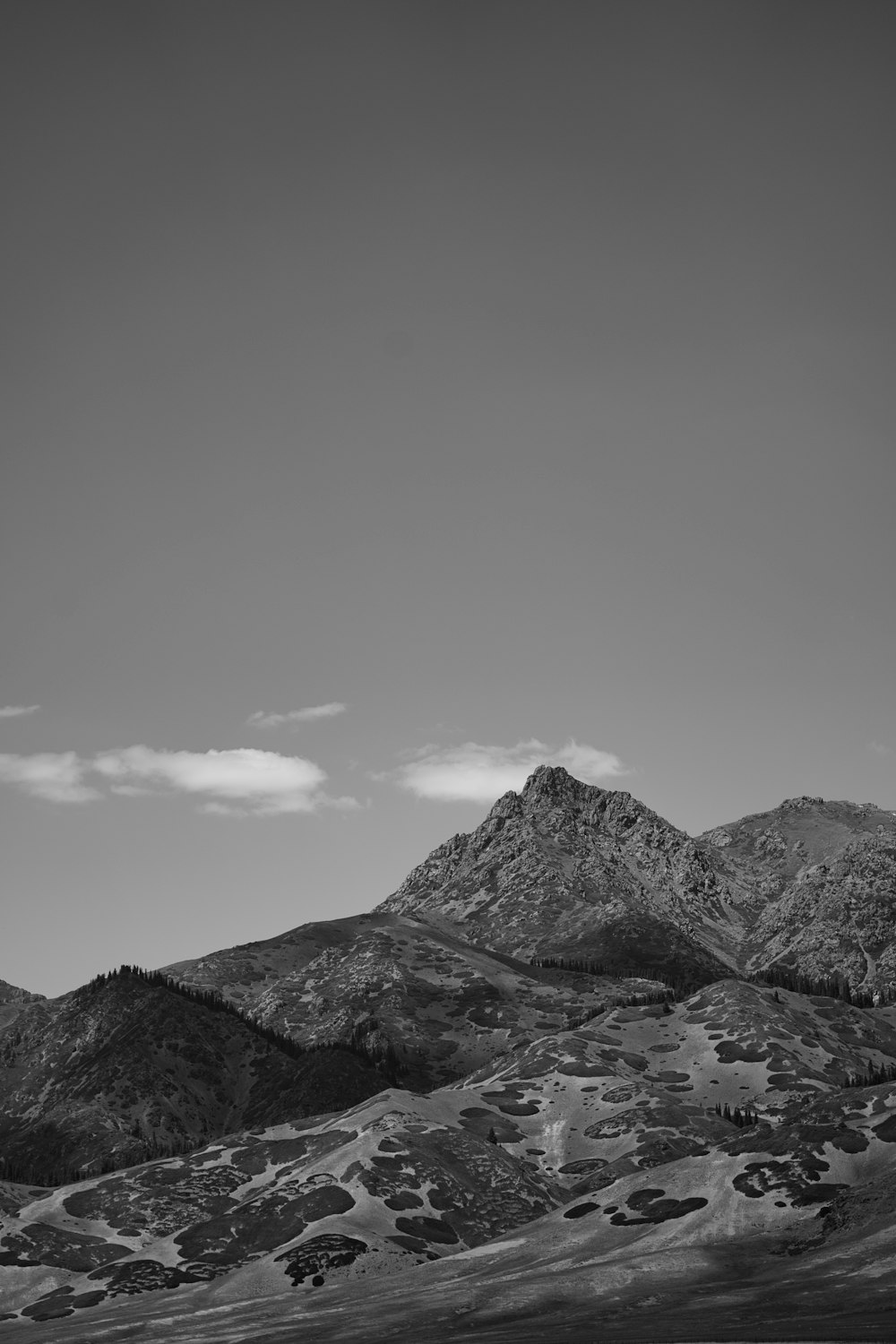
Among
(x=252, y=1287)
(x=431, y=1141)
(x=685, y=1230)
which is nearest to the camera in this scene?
(x=685, y=1230)

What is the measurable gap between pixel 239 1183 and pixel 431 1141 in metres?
30.4

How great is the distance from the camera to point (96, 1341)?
357ft

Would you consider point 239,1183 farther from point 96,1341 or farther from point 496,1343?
point 496,1343

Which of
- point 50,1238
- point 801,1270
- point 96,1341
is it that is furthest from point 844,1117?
point 50,1238

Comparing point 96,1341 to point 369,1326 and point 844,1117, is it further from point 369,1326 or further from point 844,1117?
point 844,1117

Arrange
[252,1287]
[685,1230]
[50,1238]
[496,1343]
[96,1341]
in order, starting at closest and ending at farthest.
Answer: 1. [496,1343]
2. [96,1341]
3. [685,1230]
4. [252,1287]
5. [50,1238]

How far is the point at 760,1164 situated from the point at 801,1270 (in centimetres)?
3253

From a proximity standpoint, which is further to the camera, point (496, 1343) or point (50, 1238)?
point (50, 1238)

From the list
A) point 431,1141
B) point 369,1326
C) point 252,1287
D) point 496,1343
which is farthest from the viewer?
point 431,1141

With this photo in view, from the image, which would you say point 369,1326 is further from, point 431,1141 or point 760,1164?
point 431,1141

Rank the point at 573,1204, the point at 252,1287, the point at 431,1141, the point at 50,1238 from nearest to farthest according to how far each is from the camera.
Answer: the point at 252,1287 → the point at 573,1204 → the point at 50,1238 → the point at 431,1141

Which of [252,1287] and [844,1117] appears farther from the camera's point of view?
[844,1117]

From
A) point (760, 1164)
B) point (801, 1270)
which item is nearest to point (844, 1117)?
point (760, 1164)

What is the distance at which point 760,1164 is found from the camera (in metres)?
131
